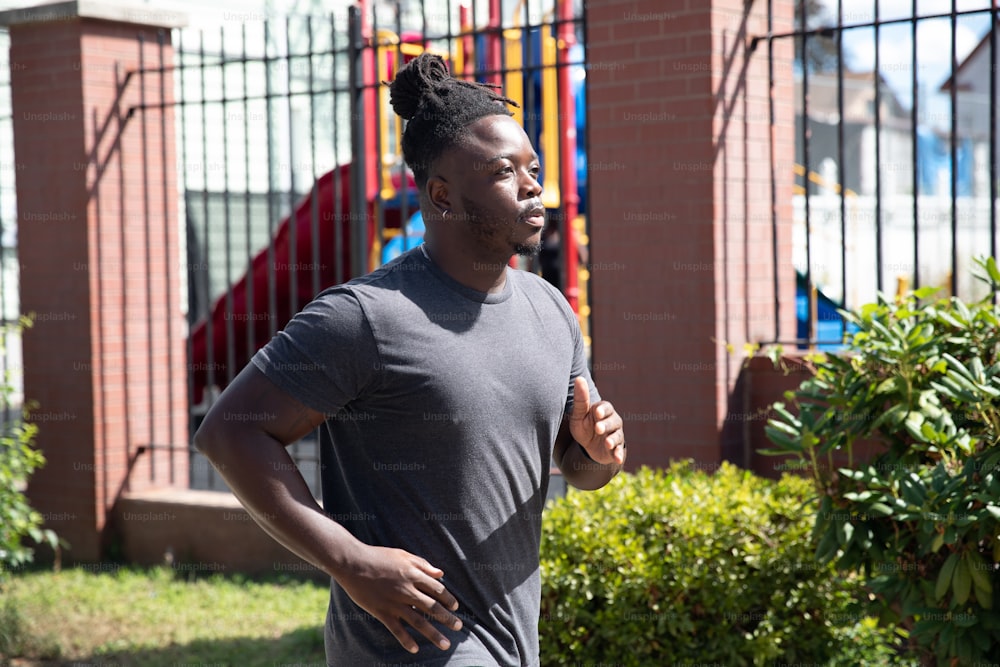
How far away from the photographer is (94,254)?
23.2 feet

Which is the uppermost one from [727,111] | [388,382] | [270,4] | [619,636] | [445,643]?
[270,4]

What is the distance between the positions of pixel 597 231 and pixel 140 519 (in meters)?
3.43

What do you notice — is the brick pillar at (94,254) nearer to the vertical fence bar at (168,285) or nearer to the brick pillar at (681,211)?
the vertical fence bar at (168,285)

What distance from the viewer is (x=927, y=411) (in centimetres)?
396

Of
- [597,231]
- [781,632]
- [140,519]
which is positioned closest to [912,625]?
[781,632]

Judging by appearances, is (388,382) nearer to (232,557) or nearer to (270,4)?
(232,557)

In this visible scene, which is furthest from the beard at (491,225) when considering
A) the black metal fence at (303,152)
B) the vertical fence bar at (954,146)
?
the vertical fence bar at (954,146)

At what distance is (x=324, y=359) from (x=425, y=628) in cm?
52

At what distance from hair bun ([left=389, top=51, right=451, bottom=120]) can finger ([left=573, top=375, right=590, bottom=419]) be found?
0.68m

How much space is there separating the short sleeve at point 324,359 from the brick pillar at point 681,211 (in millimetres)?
3295

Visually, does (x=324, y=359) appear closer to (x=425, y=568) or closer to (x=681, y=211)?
(x=425, y=568)

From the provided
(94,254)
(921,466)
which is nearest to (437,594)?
(921,466)

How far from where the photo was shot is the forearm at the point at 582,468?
2596 millimetres

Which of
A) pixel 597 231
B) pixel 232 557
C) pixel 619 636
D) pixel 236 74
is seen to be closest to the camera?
pixel 619 636
